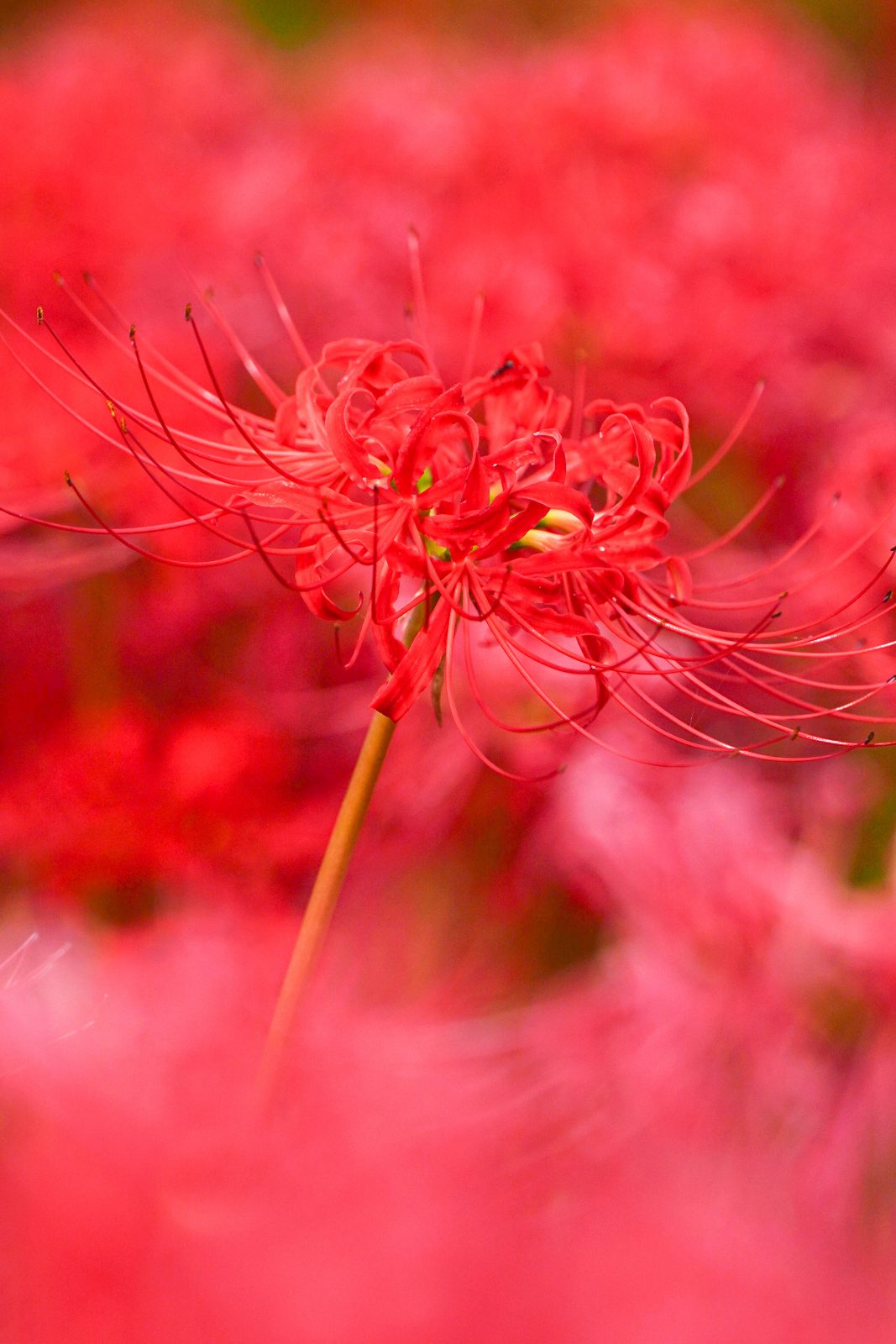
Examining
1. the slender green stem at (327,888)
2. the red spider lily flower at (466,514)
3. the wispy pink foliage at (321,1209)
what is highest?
the red spider lily flower at (466,514)

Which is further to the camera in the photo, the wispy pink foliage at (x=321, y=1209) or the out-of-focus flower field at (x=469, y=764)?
the out-of-focus flower field at (x=469, y=764)

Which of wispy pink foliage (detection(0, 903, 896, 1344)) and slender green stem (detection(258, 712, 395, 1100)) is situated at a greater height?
slender green stem (detection(258, 712, 395, 1100))

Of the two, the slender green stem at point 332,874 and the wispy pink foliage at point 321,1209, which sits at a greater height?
the slender green stem at point 332,874

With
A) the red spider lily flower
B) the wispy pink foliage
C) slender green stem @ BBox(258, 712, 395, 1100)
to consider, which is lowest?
the wispy pink foliage

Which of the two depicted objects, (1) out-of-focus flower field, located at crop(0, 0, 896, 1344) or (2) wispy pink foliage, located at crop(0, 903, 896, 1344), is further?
(1) out-of-focus flower field, located at crop(0, 0, 896, 1344)

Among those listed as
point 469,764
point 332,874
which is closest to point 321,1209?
point 332,874

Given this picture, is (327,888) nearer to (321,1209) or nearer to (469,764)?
(321,1209)
